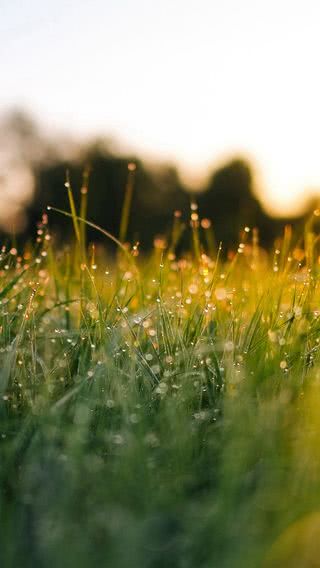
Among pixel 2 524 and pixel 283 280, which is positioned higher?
pixel 283 280

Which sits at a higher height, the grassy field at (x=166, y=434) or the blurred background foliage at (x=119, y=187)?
the grassy field at (x=166, y=434)

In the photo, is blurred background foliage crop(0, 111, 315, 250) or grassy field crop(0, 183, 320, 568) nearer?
grassy field crop(0, 183, 320, 568)

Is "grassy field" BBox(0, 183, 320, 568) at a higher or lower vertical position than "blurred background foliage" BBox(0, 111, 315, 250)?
higher

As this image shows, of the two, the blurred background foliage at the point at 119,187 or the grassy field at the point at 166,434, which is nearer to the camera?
the grassy field at the point at 166,434

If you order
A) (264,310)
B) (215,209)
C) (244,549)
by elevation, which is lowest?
(215,209)

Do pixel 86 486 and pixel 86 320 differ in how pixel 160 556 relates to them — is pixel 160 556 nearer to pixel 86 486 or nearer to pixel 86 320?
pixel 86 486

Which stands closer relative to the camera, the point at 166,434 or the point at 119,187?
the point at 166,434

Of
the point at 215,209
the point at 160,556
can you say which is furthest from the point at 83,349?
the point at 215,209

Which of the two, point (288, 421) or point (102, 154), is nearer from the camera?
point (288, 421)
